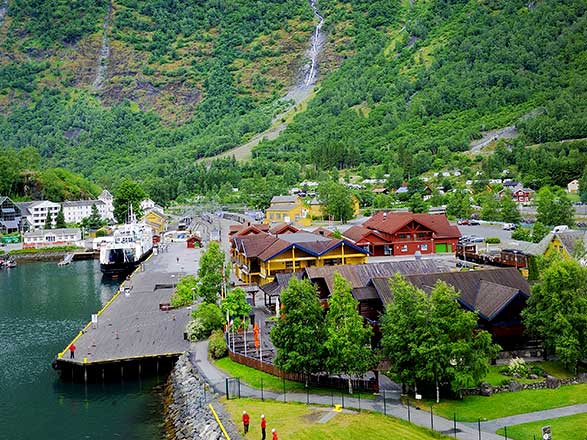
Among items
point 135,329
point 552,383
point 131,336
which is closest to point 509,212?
point 135,329

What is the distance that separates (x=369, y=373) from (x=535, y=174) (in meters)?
129

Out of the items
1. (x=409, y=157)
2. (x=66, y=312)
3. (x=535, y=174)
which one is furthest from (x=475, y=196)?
(x=66, y=312)

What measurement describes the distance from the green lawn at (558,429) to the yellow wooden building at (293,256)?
37.3m

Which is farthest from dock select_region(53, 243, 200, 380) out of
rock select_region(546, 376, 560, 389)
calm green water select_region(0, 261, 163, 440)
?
rock select_region(546, 376, 560, 389)

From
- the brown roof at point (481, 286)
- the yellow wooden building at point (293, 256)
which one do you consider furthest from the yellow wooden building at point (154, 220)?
the brown roof at point (481, 286)

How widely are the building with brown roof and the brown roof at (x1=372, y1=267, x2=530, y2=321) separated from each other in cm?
3769

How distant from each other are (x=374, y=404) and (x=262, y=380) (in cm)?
801

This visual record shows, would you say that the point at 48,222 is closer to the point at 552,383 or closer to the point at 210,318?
the point at 210,318

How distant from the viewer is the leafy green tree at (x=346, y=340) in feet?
119

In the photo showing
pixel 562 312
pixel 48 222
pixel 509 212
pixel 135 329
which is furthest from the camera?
pixel 48 222

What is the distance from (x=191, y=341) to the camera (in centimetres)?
5153

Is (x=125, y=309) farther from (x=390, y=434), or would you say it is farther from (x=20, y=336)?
(x=390, y=434)

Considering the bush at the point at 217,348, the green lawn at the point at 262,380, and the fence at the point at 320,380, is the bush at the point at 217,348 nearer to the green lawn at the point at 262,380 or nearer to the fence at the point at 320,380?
the green lawn at the point at 262,380

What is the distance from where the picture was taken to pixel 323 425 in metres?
31.9
